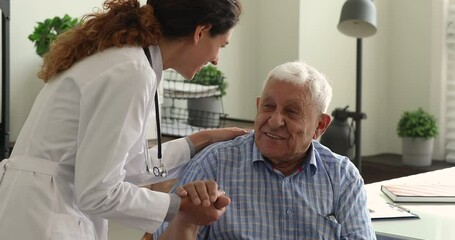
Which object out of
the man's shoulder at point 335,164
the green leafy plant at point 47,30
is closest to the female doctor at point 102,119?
the man's shoulder at point 335,164

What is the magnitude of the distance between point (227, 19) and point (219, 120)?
6.76 feet

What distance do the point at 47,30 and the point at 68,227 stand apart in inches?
57.9

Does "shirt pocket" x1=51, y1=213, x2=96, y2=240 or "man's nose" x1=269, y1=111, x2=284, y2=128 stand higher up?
"man's nose" x1=269, y1=111, x2=284, y2=128

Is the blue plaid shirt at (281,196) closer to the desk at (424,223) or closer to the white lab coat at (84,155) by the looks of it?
the desk at (424,223)

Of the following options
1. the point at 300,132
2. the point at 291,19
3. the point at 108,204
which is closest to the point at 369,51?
the point at 291,19

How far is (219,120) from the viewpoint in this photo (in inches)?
143

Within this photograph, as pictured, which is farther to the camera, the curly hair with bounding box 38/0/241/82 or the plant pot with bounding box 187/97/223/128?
the plant pot with bounding box 187/97/223/128

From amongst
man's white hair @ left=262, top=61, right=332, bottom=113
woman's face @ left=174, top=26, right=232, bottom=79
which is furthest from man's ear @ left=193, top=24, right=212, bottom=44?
man's white hair @ left=262, top=61, right=332, bottom=113

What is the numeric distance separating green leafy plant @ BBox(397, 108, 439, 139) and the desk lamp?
1.91 ft

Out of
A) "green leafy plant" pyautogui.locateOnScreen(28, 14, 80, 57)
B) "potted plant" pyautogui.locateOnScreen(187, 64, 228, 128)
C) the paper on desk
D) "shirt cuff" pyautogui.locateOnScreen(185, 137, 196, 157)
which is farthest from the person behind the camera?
"potted plant" pyautogui.locateOnScreen(187, 64, 228, 128)

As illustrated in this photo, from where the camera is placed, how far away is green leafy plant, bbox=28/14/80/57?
9.29 ft

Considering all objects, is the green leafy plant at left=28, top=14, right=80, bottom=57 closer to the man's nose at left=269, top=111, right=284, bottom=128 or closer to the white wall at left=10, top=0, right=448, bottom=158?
the man's nose at left=269, top=111, right=284, bottom=128

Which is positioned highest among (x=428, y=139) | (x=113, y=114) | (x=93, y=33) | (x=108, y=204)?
(x=93, y=33)

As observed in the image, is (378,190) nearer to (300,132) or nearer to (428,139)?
(300,132)
